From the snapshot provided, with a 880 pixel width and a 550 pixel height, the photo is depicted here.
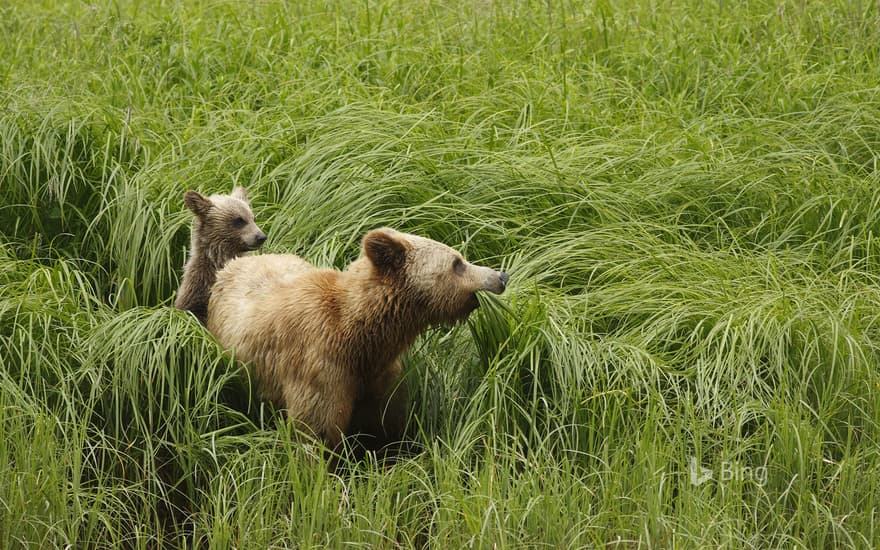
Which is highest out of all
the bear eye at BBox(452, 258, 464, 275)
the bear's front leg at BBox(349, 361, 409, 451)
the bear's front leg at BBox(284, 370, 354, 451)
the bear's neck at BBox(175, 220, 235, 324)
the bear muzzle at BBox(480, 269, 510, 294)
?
the bear eye at BBox(452, 258, 464, 275)

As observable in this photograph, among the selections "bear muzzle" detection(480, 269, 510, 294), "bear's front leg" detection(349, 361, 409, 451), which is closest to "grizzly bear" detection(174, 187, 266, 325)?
"bear's front leg" detection(349, 361, 409, 451)

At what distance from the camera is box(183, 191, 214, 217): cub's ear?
5855 mm

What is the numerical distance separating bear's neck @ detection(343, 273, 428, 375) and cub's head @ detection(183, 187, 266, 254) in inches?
39.9

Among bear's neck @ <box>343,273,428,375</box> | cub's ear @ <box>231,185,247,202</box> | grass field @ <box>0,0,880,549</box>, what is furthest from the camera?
cub's ear @ <box>231,185,247,202</box>

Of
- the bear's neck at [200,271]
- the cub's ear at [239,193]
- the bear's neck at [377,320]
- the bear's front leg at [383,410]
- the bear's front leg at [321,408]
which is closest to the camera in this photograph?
the bear's front leg at [321,408]

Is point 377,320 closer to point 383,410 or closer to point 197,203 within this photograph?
point 383,410

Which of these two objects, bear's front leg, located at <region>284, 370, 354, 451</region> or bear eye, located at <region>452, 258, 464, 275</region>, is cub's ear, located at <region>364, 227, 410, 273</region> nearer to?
bear eye, located at <region>452, 258, 464, 275</region>

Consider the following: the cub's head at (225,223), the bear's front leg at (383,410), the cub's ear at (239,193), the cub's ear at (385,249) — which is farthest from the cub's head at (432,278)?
the cub's ear at (239,193)

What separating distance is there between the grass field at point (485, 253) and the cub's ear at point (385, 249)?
1.48ft

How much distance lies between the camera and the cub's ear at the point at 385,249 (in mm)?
5000

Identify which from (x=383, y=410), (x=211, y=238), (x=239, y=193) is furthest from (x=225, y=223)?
(x=383, y=410)

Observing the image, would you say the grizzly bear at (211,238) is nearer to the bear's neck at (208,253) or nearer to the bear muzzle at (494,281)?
the bear's neck at (208,253)

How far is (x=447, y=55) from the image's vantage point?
25.4 ft

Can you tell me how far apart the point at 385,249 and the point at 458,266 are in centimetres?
31
